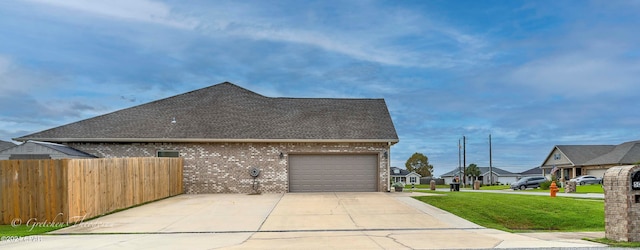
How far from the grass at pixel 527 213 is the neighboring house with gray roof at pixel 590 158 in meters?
40.6

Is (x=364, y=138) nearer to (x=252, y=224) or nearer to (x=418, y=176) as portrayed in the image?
(x=252, y=224)

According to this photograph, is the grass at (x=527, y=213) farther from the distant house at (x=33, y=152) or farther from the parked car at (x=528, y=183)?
the parked car at (x=528, y=183)

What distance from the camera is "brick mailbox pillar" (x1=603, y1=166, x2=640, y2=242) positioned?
36.2 ft

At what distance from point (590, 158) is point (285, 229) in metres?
57.4

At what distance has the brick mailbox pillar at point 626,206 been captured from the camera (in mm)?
11047

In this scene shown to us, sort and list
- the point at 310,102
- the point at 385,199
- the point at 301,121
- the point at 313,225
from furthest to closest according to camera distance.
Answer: the point at 310,102, the point at 301,121, the point at 385,199, the point at 313,225

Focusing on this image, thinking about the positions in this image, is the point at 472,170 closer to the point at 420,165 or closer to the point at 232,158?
the point at 420,165

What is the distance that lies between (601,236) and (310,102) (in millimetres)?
19954

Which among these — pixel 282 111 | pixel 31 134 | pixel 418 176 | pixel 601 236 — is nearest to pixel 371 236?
pixel 601 236

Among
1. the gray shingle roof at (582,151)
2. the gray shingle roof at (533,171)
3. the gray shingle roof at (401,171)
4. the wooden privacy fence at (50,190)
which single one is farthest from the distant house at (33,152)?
the gray shingle roof at (533,171)

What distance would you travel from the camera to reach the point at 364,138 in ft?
81.3

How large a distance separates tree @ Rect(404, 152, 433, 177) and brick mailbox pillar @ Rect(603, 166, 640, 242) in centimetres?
8011

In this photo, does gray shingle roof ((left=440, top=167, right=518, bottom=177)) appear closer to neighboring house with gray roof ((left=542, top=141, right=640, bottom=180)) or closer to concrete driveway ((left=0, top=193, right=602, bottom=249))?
neighboring house with gray roof ((left=542, top=141, right=640, bottom=180))

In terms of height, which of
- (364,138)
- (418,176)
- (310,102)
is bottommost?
(418,176)
